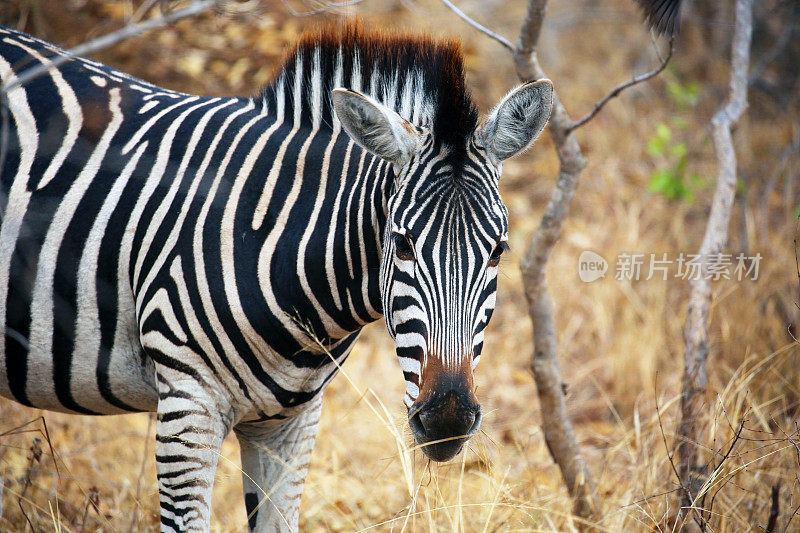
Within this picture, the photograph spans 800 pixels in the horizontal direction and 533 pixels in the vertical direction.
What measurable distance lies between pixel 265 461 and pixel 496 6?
28.9 ft

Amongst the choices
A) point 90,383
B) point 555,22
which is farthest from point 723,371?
point 555,22

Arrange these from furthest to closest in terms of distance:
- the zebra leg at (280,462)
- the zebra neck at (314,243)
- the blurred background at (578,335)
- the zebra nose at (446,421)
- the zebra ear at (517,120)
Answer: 1. the blurred background at (578,335)
2. the zebra leg at (280,462)
3. the zebra neck at (314,243)
4. the zebra ear at (517,120)
5. the zebra nose at (446,421)

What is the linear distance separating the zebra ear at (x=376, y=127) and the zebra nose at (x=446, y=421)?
931 millimetres

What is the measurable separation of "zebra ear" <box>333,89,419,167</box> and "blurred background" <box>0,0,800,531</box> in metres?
1.10

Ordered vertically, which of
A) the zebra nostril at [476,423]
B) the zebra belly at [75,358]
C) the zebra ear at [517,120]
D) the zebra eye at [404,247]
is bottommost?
the zebra nostril at [476,423]

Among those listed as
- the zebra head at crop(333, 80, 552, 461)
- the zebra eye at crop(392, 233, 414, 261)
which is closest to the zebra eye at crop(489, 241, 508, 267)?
the zebra head at crop(333, 80, 552, 461)

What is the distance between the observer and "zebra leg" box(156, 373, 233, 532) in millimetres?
2717

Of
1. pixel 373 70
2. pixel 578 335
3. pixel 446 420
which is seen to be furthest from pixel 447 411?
pixel 578 335

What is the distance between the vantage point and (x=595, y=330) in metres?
6.71

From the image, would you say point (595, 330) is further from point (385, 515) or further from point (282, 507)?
point (282, 507)

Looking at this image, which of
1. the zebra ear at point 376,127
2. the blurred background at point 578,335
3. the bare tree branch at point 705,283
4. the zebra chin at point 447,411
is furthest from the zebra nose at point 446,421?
the bare tree branch at point 705,283

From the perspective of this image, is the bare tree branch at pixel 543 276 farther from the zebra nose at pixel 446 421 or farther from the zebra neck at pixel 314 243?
the zebra nose at pixel 446 421

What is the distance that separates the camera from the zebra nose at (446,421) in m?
2.25

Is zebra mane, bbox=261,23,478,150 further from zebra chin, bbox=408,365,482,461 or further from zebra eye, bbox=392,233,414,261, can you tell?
zebra chin, bbox=408,365,482,461
